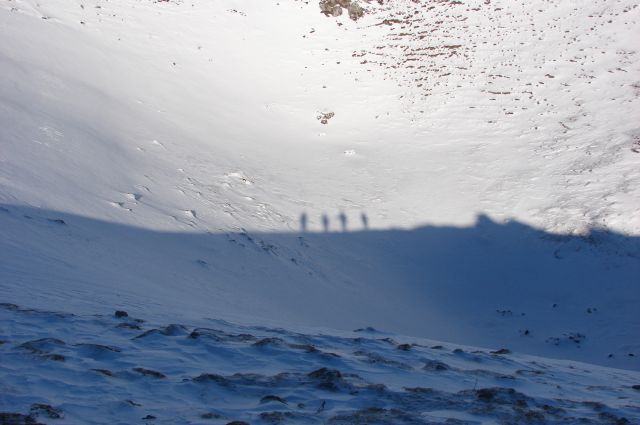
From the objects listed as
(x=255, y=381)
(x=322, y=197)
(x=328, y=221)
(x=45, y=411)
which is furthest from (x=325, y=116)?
(x=45, y=411)

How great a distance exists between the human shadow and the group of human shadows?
14cm

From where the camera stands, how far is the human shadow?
855 cm

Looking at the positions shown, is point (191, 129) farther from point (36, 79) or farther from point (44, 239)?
point (44, 239)

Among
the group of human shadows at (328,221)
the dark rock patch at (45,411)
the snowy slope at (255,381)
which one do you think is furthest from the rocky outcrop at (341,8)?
the dark rock patch at (45,411)

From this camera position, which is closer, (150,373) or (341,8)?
(150,373)

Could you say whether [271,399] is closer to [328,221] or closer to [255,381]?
[255,381]

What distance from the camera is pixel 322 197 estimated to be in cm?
1717

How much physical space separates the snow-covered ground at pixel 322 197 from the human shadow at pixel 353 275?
0.06 meters

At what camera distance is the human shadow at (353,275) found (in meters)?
8.55

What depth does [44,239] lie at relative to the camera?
29.5 ft

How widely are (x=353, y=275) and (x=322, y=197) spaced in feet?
12.5

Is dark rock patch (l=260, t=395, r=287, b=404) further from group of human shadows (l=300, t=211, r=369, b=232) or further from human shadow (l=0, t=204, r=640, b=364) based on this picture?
group of human shadows (l=300, t=211, r=369, b=232)

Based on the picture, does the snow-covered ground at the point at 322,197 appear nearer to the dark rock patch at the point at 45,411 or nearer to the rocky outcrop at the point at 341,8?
the dark rock patch at the point at 45,411

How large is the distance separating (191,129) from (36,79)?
4.48 meters
